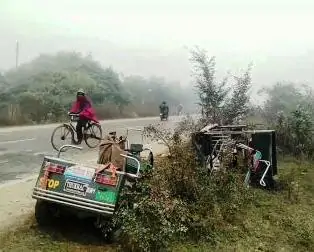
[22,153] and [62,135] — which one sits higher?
[62,135]

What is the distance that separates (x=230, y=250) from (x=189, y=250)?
0.63 m

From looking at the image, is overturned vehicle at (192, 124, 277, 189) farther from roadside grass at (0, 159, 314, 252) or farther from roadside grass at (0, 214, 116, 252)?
roadside grass at (0, 214, 116, 252)

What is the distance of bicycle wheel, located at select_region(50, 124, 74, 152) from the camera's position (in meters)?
15.0

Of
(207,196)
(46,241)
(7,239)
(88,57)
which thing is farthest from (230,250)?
(88,57)

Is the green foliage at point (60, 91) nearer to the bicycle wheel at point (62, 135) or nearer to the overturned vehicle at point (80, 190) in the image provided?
the bicycle wheel at point (62, 135)

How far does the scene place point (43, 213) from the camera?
288 inches

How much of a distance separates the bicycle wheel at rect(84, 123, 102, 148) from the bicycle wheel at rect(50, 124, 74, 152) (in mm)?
478

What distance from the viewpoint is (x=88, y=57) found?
54.3m

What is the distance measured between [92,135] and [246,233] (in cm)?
Result: 848

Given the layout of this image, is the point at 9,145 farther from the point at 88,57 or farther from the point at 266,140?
the point at 88,57

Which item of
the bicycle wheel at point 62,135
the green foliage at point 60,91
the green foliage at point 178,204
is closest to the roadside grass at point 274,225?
the green foliage at point 178,204

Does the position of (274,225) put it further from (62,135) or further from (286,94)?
(286,94)

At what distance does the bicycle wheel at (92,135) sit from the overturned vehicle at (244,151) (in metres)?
4.64

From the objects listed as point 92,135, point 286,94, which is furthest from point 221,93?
point 286,94
